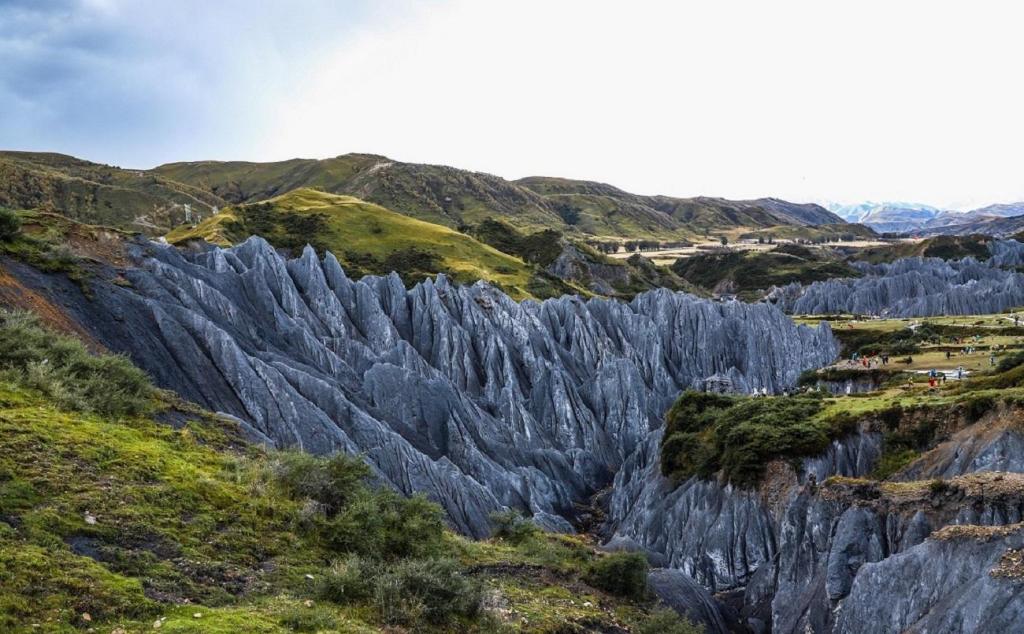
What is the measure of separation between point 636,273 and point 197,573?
116373mm

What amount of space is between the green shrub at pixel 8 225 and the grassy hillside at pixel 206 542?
1046cm

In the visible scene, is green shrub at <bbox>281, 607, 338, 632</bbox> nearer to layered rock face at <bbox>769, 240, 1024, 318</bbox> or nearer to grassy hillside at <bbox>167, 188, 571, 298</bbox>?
grassy hillside at <bbox>167, 188, 571, 298</bbox>

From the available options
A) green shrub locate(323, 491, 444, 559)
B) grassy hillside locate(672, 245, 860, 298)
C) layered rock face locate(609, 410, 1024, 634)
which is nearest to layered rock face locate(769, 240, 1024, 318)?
grassy hillside locate(672, 245, 860, 298)

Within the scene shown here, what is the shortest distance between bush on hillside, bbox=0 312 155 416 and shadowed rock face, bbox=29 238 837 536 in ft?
19.3

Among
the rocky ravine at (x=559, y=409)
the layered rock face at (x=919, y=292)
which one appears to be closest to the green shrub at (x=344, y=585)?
the rocky ravine at (x=559, y=409)

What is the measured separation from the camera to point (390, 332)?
52938 millimetres

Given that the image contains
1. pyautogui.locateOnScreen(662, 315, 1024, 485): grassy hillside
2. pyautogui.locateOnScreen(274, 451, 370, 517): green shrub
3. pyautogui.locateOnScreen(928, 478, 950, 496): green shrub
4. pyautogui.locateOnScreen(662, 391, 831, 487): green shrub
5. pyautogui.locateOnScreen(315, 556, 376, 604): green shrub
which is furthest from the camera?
pyautogui.locateOnScreen(662, 391, 831, 487): green shrub

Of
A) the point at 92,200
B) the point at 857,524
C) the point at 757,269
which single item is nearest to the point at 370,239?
the point at 92,200

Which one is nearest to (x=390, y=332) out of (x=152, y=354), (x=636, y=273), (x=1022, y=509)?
(x=152, y=354)

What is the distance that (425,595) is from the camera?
41.7 feet

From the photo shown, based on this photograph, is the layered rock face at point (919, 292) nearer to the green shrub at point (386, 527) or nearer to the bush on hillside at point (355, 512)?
the green shrub at point (386, 527)

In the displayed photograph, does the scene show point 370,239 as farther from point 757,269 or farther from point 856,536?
point 757,269

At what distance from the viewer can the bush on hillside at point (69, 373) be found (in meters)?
16.0

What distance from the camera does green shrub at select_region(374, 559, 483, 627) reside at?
12.2 m
